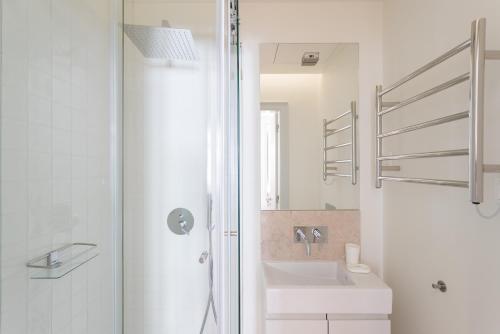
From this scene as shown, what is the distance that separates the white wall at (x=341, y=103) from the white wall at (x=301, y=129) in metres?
0.05

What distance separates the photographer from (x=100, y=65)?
93 cm

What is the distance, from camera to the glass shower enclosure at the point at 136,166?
80 cm

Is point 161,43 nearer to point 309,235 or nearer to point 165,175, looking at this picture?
point 165,175

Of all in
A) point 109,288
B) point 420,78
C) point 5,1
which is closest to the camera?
point 5,1

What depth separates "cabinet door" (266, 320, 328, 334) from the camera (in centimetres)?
135

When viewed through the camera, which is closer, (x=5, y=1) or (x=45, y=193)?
(x=5, y=1)

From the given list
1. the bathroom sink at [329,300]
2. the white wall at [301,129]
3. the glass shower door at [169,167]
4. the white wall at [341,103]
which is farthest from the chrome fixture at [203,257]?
the white wall at [341,103]

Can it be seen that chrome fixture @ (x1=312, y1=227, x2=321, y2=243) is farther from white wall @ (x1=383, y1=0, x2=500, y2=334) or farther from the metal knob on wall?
the metal knob on wall

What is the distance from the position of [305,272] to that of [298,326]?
0.38m

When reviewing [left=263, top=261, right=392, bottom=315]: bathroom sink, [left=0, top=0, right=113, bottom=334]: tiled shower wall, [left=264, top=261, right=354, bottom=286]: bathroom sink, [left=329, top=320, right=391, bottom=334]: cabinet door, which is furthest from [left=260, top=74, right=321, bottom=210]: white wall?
[left=0, top=0, right=113, bottom=334]: tiled shower wall

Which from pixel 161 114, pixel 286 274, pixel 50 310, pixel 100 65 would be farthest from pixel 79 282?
pixel 286 274

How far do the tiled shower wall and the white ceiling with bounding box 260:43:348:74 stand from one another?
3.25ft

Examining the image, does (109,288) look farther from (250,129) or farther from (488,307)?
(488,307)

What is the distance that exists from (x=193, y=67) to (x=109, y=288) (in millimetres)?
799
